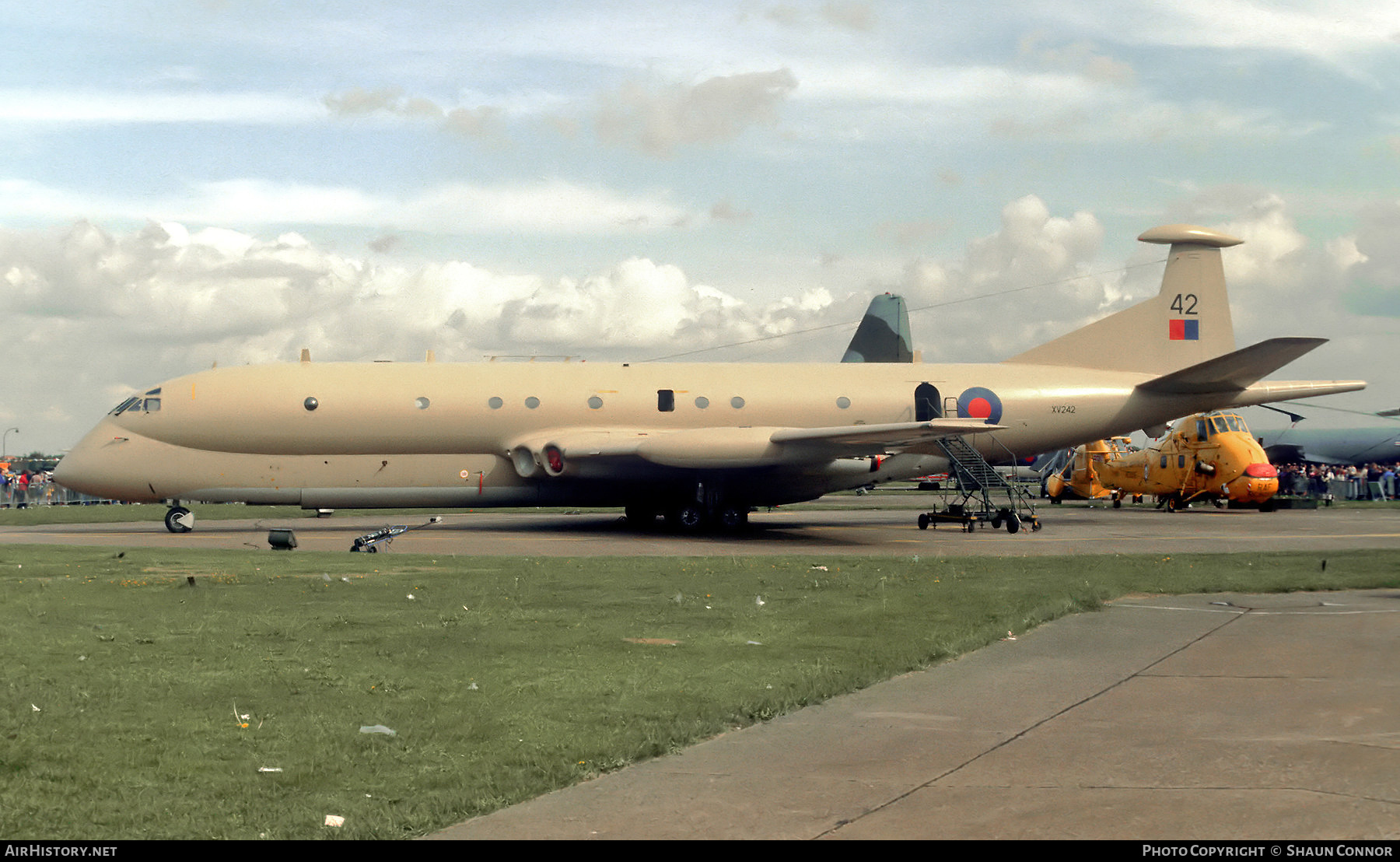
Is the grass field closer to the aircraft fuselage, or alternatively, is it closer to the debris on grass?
the debris on grass

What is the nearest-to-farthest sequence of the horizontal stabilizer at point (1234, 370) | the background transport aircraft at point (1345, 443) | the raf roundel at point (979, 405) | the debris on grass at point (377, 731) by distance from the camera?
the debris on grass at point (377, 731), the horizontal stabilizer at point (1234, 370), the raf roundel at point (979, 405), the background transport aircraft at point (1345, 443)

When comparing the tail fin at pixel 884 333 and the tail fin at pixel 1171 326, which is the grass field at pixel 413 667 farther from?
the tail fin at pixel 884 333

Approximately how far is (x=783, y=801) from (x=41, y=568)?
42.6 ft

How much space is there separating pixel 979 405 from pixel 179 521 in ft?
59.6

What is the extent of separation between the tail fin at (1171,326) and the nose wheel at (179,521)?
19.8 m

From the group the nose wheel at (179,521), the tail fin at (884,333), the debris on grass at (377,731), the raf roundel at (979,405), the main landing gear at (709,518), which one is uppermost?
the tail fin at (884,333)

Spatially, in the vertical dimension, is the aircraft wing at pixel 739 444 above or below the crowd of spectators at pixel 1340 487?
above

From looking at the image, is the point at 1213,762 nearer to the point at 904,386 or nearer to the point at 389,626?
the point at 389,626

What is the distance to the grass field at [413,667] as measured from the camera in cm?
474

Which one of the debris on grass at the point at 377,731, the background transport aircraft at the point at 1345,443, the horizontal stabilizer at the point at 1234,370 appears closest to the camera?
the debris on grass at the point at 377,731

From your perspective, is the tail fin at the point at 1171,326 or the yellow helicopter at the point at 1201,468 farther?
the yellow helicopter at the point at 1201,468

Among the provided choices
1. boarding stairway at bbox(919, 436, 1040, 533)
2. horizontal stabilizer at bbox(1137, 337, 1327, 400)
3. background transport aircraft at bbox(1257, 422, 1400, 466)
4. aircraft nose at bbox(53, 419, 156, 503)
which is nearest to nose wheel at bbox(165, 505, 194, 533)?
aircraft nose at bbox(53, 419, 156, 503)

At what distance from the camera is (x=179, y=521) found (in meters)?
24.8

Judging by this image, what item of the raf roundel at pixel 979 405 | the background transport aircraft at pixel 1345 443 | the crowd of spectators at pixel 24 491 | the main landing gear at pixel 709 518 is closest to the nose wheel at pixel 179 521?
the main landing gear at pixel 709 518
